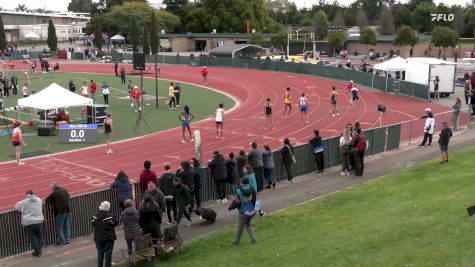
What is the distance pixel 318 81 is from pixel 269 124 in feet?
67.5

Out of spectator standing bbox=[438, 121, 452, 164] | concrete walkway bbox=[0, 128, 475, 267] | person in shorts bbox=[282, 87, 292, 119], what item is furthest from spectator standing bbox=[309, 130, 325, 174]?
person in shorts bbox=[282, 87, 292, 119]

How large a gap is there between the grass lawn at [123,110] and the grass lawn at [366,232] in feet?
42.4

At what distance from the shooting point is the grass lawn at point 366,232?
9.52 meters

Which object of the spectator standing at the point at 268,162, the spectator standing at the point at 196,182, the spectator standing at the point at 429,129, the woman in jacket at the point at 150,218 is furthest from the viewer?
the spectator standing at the point at 429,129

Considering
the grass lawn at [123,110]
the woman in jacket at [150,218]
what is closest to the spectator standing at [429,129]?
the grass lawn at [123,110]

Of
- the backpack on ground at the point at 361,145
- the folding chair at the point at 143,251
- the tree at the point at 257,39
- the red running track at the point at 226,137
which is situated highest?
the tree at the point at 257,39

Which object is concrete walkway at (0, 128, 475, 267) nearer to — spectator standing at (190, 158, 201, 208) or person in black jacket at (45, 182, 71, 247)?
person in black jacket at (45, 182, 71, 247)

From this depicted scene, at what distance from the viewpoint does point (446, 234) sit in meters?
10.1

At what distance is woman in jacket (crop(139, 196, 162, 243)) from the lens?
11117 millimetres

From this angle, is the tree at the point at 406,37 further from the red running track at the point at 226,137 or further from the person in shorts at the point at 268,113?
the person in shorts at the point at 268,113

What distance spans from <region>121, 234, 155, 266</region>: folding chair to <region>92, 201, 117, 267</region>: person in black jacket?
419 mm

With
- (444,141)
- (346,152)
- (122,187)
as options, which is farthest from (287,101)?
(122,187)

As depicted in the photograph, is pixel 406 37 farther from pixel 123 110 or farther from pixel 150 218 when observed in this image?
pixel 150 218

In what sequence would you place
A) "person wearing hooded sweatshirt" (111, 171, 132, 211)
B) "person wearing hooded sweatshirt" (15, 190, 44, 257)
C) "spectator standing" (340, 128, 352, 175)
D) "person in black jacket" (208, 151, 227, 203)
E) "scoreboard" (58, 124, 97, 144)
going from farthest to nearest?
"scoreboard" (58, 124, 97, 144)
"spectator standing" (340, 128, 352, 175)
"person in black jacket" (208, 151, 227, 203)
"person wearing hooded sweatshirt" (111, 171, 132, 211)
"person wearing hooded sweatshirt" (15, 190, 44, 257)
